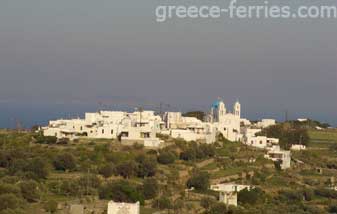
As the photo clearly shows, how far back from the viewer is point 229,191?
2302cm

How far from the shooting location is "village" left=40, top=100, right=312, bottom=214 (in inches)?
1131

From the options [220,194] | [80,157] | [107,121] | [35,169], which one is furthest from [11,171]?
[107,121]

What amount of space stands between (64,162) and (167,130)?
280 inches

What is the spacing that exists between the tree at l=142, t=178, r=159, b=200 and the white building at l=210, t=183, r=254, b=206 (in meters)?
1.71

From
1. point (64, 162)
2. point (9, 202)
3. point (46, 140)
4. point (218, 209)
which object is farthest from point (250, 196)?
point (46, 140)

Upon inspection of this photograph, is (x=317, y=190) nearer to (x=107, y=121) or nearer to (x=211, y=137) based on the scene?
(x=211, y=137)

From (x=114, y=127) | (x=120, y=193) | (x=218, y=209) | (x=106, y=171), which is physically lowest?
(x=218, y=209)

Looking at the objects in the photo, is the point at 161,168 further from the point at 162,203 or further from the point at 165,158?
the point at 162,203

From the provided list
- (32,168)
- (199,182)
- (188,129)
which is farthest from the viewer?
(188,129)

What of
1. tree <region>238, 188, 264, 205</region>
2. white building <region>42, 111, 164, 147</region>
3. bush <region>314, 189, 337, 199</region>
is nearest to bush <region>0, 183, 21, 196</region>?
tree <region>238, 188, 264, 205</region>

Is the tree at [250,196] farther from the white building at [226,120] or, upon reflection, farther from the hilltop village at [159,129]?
the white building at [226,120]

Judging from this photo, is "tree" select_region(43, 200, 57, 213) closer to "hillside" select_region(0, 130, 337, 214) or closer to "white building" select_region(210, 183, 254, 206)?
"hillside" select_region(0, 130, 337, 214)

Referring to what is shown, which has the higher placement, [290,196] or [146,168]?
[146,168]

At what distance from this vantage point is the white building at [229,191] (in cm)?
2178
